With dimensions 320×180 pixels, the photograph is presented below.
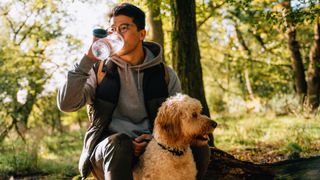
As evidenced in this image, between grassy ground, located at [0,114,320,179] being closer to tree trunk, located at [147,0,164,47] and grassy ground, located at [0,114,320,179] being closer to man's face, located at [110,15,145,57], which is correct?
tree trunk, located at [147,0,164,47]

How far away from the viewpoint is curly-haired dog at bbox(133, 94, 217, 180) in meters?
3.52

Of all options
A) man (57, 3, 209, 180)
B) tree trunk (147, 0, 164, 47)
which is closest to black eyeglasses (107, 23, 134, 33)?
man (57, 3, 209, 180)

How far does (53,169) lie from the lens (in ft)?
28.5

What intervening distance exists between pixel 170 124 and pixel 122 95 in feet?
2.27

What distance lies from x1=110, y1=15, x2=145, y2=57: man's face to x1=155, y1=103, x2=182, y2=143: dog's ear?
29.8 inches

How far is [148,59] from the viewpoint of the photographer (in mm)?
4180

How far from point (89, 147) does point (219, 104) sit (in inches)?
1149

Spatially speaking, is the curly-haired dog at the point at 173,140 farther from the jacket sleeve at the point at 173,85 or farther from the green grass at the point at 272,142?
the green grass at the point at 272,142

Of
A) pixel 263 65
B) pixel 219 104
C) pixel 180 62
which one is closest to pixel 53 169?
pixel 180 62

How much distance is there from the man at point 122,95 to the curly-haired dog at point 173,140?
0.13m

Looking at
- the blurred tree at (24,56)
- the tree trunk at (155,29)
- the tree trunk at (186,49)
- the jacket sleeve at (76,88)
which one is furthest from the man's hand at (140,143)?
the blurred tree at (24,56)

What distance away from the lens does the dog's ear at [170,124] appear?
352cm

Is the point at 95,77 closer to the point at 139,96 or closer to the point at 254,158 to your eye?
the point at 139,96

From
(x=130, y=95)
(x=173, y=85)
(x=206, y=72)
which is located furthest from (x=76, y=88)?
(x=206, y=72)
